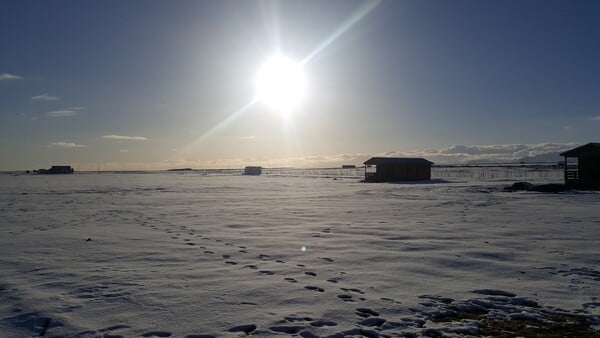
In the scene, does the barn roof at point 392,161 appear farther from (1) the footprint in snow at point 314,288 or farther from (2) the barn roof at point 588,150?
(1) the footprint in snow at point 314,288

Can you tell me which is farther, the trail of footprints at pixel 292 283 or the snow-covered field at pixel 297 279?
the snow-covered field at pixel 297 279

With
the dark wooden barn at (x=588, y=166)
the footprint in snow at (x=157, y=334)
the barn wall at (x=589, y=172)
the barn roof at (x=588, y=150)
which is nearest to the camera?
the footprint in snow at (x=157, y=334)

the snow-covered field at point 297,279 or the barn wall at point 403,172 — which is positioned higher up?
the barn wall at point 403,172

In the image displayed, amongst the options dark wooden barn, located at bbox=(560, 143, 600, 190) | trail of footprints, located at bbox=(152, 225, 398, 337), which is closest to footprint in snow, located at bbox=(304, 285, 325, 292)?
trail of footprints, located at bbox=(152, 225, 398, 337)

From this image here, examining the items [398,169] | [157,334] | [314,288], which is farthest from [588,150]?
[157,334]

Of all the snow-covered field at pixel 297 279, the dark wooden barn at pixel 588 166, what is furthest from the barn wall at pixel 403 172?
the snow-covered field at pixel 297 279

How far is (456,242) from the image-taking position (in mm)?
10336

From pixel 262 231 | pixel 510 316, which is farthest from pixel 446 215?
pixel 510 316

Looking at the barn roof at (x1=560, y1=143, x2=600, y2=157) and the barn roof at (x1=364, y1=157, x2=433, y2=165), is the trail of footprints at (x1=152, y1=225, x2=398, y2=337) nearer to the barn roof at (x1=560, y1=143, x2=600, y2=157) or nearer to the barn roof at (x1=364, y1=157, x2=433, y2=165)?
the barn roof at (x1=560, y1=143, x2=600, y2=157)

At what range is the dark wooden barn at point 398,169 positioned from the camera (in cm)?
5344

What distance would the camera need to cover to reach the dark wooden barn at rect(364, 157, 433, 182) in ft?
175

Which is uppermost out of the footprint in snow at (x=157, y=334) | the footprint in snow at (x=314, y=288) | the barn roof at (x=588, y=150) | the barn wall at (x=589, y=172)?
the barn roof at (x=588, y=150)

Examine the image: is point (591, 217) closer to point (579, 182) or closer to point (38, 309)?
point (38, 309)

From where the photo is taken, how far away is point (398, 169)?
54219mm
